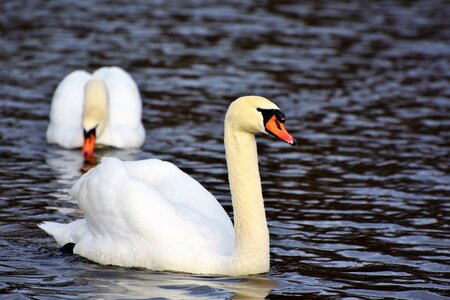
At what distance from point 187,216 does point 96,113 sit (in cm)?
537

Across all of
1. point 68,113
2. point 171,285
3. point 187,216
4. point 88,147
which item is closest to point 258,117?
point 187,216

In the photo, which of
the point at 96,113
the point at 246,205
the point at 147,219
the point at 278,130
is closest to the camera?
the point at 278,130

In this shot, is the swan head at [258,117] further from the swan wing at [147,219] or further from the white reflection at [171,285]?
the white reflection at [171,285]

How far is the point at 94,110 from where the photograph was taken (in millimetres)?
14000

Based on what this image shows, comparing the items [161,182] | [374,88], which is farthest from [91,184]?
[374,88]

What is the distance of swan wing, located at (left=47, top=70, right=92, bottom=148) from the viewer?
14.0 metres

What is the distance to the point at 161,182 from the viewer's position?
9.32 m

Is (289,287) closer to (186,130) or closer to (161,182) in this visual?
(161,182)

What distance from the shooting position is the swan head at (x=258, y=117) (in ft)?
26.8

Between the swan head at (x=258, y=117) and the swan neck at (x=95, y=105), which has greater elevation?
the swan head at (x=258, y=117)

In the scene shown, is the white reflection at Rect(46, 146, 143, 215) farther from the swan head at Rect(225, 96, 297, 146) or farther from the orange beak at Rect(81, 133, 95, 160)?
the swan head at Rect(225, 96, 297, 146)

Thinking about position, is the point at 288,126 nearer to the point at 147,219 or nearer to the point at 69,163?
the point at 69,163

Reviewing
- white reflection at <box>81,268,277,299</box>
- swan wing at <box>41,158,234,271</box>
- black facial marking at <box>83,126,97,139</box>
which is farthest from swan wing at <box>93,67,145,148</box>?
white reflection at <box>81,268,277,299</box>

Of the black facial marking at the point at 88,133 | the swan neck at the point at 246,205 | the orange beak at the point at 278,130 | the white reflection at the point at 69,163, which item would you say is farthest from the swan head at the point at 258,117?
the black facial marking at the point at 88,133
